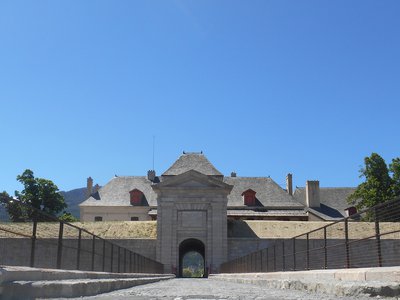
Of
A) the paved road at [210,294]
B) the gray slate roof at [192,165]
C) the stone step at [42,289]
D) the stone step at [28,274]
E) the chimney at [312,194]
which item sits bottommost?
the paved road at [210,294]

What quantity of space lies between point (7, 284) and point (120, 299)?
62.7 inches

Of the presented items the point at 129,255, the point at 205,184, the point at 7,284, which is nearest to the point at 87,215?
the point at 205,184

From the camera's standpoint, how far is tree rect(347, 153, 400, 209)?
5106 cm

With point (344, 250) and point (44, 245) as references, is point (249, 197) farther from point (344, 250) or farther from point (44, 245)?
point (44, 245)

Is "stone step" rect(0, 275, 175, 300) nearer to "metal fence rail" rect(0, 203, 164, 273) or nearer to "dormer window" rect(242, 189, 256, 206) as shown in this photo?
"metal fence rail" rect(0, 203, 164, 273)

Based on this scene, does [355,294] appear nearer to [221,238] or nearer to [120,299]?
[120,299]

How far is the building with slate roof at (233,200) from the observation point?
5355 cm

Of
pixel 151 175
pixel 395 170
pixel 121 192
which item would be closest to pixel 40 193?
pixel 121 192

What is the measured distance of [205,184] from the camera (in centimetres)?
4469

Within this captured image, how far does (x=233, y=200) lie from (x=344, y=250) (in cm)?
4611

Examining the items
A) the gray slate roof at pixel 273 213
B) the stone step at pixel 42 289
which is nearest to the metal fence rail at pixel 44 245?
the stone step at pixel 42 289

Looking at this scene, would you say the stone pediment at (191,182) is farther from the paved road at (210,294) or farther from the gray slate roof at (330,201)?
the paved road at (210,294)

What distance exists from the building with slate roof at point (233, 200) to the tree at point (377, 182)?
620 cm

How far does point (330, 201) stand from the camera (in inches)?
2557
